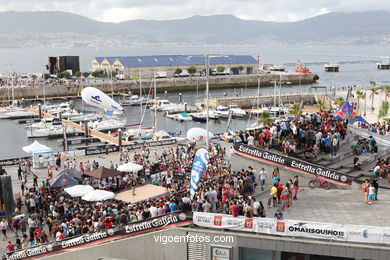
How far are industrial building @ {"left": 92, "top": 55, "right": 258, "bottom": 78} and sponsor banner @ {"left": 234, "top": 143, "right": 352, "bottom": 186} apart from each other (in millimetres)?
85906

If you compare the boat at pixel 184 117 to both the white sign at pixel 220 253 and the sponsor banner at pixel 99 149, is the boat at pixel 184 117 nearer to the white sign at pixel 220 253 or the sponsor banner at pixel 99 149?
the sponsor banner at pixel 99 149

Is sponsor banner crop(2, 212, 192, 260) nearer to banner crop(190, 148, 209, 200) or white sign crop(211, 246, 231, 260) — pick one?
white sign crop(211, 246, 231, 260)

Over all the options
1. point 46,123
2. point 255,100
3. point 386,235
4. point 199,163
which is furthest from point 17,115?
point 386,235

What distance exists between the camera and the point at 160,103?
249 feet

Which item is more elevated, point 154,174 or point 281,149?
point 281,149

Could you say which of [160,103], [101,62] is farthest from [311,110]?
[101,62]

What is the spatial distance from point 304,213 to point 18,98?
270ft

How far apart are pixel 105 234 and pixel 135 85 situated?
86.3 m

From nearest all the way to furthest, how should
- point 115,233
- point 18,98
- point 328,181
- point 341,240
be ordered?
point 341,240 < point 115,233 < point 328,181 < point 18,98

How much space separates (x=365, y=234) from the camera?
41.7 ft

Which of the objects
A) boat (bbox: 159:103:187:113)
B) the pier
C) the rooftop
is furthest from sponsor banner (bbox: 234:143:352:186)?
the rooftop

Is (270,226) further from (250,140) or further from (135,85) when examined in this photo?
(135,85)

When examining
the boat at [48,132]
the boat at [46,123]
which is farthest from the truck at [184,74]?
the boat at [48,132]

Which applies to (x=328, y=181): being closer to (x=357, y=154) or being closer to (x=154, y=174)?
(x=357, y=154)
